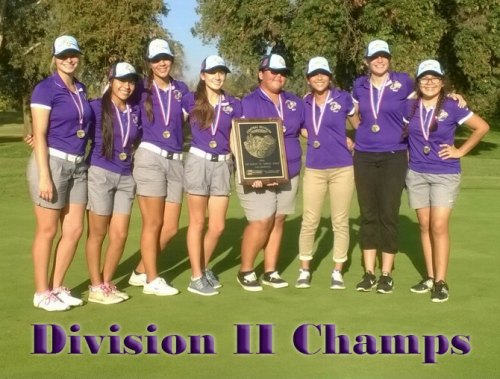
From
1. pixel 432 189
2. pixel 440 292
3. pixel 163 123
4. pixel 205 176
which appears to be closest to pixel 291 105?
pixel 205 176

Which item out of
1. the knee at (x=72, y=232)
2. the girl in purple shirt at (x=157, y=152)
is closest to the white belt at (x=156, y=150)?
the girl in purple shirt at (x=157, y=152)

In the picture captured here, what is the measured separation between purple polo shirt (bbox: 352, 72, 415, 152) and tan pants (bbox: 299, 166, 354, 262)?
32 centimetres

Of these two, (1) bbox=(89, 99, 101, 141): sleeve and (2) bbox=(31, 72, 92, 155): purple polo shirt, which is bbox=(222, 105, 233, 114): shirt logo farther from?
(2) bbox=(31, 72, 92, 155): purple polo shirt

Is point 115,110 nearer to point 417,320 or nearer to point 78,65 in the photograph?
point 78,65

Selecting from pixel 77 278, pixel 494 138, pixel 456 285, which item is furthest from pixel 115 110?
pixel 494 138

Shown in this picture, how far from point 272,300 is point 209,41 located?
23006mm

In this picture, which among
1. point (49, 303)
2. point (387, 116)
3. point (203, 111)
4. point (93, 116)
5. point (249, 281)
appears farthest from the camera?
point (249, 281)

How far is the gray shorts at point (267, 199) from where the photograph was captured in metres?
6.52

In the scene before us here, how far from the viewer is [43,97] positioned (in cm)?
546

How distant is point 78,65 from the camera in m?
5.76

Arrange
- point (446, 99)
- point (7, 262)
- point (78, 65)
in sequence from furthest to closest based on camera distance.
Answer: point (7, 262), point (446, 99), point (78, 65)

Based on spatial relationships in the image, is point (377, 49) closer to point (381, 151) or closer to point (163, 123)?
point (381, 151)

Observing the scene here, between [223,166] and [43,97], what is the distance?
155cm

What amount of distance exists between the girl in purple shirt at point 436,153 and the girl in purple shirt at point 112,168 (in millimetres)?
2179
